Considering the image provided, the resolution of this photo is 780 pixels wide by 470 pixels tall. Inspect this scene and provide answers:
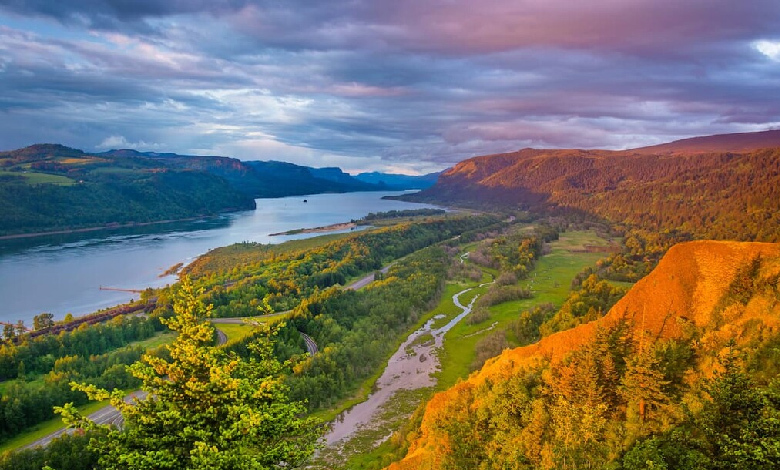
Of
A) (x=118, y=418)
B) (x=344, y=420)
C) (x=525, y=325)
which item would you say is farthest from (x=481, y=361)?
(x=118, y=418)

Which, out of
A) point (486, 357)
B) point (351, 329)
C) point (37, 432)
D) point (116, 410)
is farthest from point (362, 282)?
point (37, 432)

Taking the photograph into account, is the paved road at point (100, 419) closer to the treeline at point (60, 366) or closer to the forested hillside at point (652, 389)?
the treeline at point (60, 366)

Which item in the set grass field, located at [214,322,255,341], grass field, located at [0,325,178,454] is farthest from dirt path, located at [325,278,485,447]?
grass field, located at [0,325,178,454]

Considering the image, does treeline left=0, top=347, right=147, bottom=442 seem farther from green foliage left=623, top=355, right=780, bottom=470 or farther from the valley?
green foliage left=623, top=355, right=780, bottom=470

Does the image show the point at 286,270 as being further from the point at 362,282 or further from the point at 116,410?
the point at 116,410

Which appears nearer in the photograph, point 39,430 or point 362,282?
point 39,430

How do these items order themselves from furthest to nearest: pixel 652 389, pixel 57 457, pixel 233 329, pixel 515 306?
pixel 515 306
pixel 233 329
pixel 57 457
pixel 652 389
